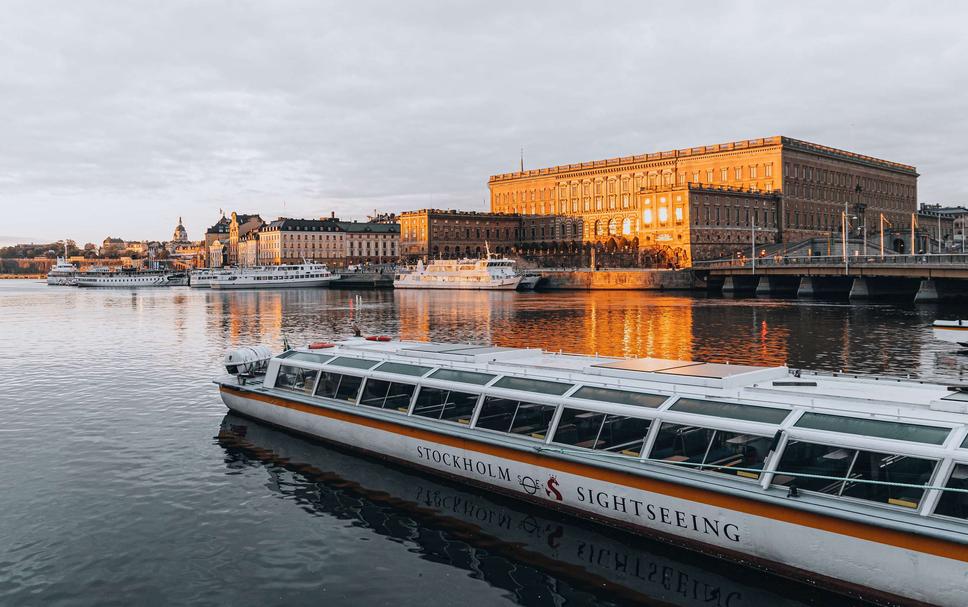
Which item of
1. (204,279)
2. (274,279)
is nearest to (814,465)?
(274,279)

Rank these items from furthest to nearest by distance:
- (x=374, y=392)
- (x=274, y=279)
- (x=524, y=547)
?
(x=274, y=279) → (x=374, y=392) → (x=524, y=547)

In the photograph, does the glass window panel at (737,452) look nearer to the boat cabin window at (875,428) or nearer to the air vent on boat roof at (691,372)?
the boat cabin window at (875,428)

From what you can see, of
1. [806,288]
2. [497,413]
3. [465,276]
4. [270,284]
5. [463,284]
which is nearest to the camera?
[497,413]

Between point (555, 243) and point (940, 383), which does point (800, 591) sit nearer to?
point (940, 383)

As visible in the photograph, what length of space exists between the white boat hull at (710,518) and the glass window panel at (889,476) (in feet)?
2.40

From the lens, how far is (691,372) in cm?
1798

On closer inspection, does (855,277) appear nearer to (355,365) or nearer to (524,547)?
(355,365)

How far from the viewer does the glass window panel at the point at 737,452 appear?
47.0 feet

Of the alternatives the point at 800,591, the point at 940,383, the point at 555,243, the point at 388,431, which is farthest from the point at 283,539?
the point at 555,243

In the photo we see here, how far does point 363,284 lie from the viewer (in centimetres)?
17075

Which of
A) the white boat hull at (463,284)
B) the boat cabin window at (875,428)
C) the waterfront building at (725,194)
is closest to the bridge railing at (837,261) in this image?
the waterfront building at (725,194)

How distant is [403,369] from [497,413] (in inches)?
168

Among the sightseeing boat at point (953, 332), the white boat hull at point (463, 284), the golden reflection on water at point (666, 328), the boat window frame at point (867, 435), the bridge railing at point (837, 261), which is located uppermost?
the bridge railing at point (837, 261)

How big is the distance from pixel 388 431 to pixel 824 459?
11050 mm
